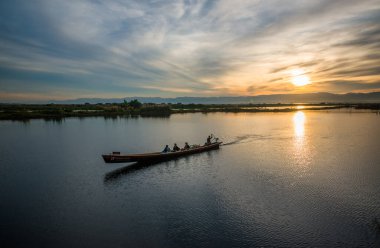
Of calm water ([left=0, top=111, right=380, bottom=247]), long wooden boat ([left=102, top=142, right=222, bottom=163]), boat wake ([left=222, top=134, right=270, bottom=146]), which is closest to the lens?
calm water ([left=0, top=111, right=380, bottom=247])

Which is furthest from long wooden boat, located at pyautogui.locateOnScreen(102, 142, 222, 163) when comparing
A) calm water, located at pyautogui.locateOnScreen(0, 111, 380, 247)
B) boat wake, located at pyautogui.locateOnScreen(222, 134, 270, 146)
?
boat wake, located at pyautogui.locateOnScreen(222, 134, 270, 146)

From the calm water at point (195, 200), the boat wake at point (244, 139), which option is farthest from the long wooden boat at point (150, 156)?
the boat wake at point (244, 139)

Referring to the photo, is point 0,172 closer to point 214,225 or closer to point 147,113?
point 214,225

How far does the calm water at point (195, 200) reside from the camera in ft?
49.2

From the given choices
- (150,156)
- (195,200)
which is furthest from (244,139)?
(195,200)

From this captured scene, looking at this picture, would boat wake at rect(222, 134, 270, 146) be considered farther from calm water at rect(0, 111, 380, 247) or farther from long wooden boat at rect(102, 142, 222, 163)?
calm water at rect(0, 111, 380, 247)

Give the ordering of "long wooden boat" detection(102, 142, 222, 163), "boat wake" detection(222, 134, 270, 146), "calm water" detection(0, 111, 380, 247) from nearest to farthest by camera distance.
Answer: "calm water" detection(0, 111, 380, 247)
"long wooden boat" detection(102, 142, 222, 163)
"boat wake" detection(222, 134, 270, 146)

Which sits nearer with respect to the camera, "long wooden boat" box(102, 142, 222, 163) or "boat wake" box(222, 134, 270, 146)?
"long wooden boat" box(102, 142, 222, 163)

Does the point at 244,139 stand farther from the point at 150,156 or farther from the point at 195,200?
the point at 195,200

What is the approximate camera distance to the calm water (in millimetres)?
14984

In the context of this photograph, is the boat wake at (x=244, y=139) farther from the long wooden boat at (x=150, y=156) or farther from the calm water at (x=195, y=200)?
the calm water at (x=195, y=200)

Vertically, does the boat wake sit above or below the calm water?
above

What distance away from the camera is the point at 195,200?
2031cm

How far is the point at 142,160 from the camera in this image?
31078 millimetres
